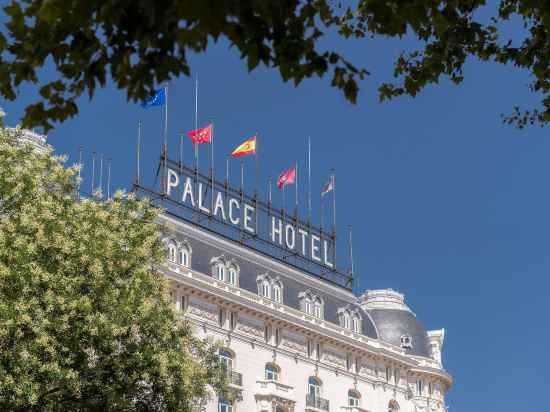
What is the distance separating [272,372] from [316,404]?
13.4 feet

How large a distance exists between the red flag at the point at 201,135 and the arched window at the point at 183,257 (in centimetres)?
1079

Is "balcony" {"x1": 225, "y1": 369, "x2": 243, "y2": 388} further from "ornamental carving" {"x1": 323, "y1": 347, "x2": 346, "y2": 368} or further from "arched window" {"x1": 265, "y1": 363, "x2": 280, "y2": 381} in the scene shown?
"ornamental carving" {"x1": 323, "y1": 347, "x2": 346, "y2": 368}

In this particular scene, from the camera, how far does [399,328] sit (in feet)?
260

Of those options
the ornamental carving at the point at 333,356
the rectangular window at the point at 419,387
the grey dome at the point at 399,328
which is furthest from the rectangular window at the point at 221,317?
the rectangular window at the point at 419,387

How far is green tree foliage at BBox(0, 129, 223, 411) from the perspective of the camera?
2989cm

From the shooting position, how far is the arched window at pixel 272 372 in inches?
2532

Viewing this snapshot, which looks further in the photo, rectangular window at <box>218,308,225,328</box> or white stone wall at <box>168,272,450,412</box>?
rectangular window at <box>218,308,225,328</box>

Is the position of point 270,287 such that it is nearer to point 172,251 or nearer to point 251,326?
point 251,326

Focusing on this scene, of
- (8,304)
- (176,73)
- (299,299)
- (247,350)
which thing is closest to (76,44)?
(176,73)

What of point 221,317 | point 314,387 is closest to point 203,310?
point 221,317

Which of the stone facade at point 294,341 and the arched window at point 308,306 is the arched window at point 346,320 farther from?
the arched window at point 308,306

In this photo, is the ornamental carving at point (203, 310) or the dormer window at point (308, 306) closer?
the ornamental carving at point (203, 310)

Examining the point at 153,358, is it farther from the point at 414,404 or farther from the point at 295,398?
the point at 414,404

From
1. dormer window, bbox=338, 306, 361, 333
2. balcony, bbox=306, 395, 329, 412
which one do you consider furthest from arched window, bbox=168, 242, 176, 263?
dormer window, bbox=338, 306, 361, 333
